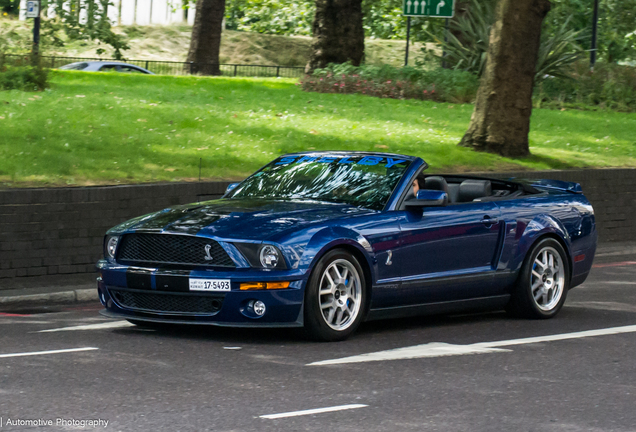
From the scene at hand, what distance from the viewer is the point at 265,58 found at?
147 feet

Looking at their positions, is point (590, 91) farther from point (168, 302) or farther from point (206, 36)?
point (168, 302)

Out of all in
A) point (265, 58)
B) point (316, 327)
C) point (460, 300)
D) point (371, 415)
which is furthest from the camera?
point (265, 58)

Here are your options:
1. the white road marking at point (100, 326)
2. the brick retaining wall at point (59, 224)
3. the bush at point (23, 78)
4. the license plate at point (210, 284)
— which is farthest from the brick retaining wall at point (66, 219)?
the bush at point (23, 78)

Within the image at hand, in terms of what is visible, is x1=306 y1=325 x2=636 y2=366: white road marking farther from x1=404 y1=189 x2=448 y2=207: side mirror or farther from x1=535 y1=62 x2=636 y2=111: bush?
x1=535 y1=62 x2=636 y2=111: bush

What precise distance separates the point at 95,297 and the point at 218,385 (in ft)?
15.4

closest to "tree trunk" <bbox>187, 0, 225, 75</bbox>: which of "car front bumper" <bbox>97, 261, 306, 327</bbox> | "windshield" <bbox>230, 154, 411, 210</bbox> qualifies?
"windshield" <bbox>230, 154, 411, 210</bbox>

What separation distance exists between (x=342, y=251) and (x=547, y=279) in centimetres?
265

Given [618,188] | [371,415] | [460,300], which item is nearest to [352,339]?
[460,300]

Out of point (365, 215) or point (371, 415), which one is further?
point (365, 215)

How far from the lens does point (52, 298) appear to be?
10.2m

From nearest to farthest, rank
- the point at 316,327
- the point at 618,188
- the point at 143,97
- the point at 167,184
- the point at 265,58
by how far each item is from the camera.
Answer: the point at 316,327 < the point at 167,184 < the point at 618,188 < the point at 143,97 < the point at 265,58

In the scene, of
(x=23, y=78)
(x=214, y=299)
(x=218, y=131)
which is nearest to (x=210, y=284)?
(x=214, y=299)

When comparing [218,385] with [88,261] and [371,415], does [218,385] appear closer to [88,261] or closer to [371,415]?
[371,415]

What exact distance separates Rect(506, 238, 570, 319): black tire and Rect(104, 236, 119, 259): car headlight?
356 cm
